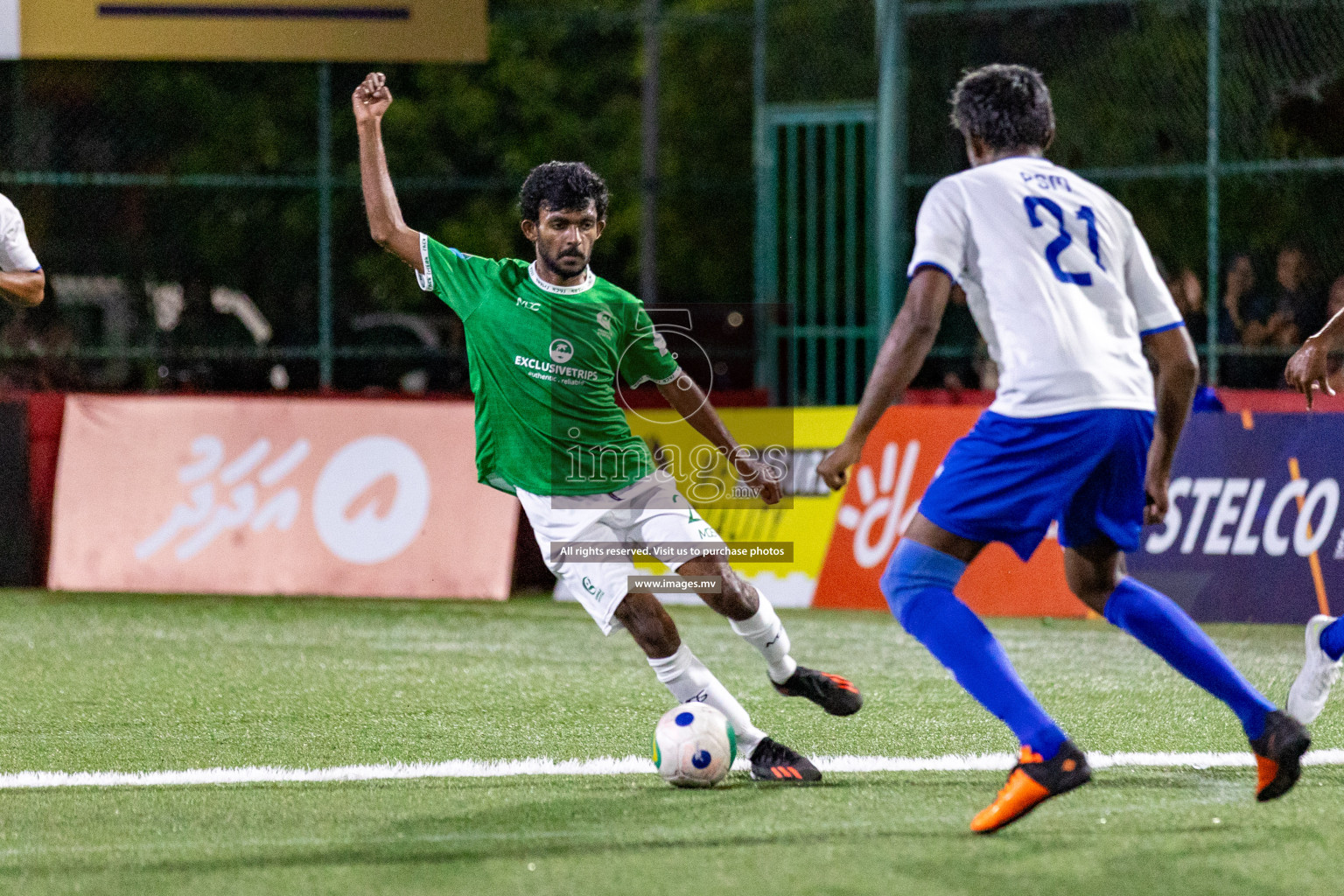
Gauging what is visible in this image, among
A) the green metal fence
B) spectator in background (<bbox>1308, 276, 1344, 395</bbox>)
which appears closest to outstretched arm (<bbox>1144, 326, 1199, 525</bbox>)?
spectator in background (<bbox>1308, 276, 1344, 395</bbox>)

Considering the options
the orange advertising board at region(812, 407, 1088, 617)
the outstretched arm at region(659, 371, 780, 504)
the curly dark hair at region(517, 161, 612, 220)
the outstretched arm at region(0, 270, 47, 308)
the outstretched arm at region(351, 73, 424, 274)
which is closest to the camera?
the curly dark hair at region(517, 161, 612, 220)

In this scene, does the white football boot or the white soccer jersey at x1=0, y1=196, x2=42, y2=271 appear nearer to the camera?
Answer: the white football boot

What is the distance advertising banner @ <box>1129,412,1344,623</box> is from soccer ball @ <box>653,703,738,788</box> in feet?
15.7

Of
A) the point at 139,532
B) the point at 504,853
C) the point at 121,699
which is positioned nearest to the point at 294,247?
the point at 139,532

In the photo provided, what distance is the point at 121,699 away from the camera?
7.62 meters

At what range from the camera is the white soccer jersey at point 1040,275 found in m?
4.90

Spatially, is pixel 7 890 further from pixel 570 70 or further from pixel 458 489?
pixel 570 70

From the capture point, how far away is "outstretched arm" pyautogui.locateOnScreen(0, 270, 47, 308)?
6.69 metres

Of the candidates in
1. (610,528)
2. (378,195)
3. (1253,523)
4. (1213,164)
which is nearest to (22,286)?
(378,195)

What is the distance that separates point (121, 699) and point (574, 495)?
279 centimetres

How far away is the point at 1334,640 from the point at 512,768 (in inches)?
105

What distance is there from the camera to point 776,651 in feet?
19.7

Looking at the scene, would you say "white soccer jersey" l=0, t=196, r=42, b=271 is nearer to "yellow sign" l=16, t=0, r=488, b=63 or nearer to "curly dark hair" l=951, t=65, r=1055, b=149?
"curly dark hair" l=951, t=65, r=1055, b=149

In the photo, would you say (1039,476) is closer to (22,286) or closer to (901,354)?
(901,354)
